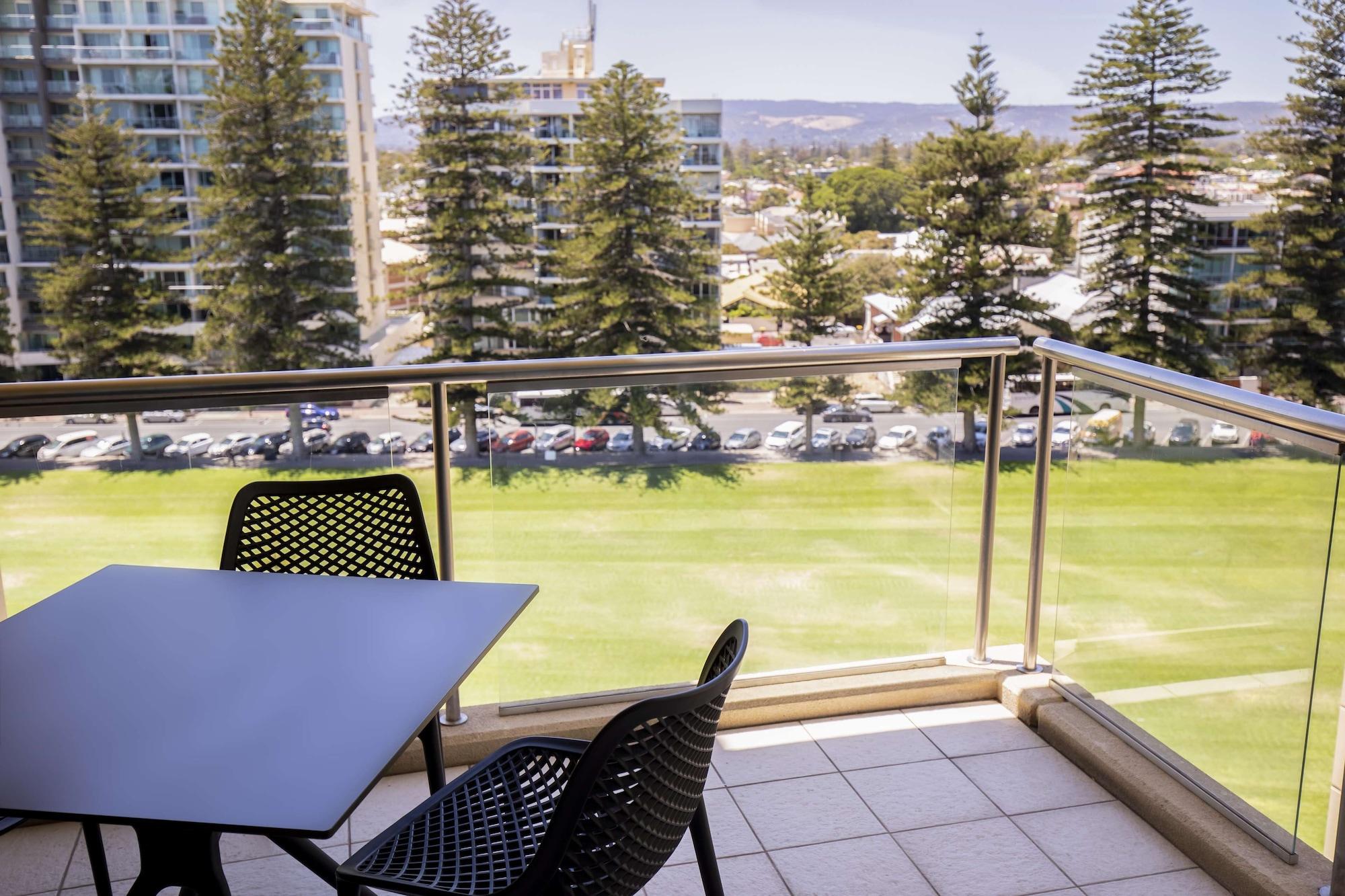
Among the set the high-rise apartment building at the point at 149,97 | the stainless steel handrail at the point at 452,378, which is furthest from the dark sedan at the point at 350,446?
the high-rise apartment building at the point at 149,97

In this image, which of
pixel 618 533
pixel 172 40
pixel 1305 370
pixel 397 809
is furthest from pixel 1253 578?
pixel 172 40

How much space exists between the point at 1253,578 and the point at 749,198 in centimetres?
2819

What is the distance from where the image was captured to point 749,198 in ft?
96.8

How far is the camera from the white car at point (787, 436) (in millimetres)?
2918

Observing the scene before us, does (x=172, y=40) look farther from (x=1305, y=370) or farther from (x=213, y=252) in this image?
(x=1305, y=370)

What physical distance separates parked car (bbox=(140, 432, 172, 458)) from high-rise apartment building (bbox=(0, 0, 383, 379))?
86.6ft

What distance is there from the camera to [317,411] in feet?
8.07

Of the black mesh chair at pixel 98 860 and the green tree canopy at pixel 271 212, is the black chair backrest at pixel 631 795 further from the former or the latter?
the green tree canopy at pixel 271 212

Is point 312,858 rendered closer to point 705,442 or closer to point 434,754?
point 434,754

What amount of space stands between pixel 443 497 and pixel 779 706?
97 cm

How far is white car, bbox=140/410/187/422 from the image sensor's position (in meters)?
2.47

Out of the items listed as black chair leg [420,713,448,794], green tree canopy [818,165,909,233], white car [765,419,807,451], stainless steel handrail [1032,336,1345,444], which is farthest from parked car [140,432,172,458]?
green tree canopy [818,165,909,233]

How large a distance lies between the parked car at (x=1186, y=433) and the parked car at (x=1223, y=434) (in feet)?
0.11

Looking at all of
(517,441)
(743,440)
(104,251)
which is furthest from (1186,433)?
(104,251)
